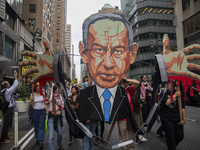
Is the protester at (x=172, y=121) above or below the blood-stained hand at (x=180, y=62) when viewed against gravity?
below

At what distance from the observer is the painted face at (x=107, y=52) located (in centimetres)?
323

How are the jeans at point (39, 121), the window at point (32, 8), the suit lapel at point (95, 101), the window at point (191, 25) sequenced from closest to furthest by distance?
the suit lapel at point (95, 101) → the jeans at point (39, 121) → the window at point (191, 25) → the window at point (32, 8)

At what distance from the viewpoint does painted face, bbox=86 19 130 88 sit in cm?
323

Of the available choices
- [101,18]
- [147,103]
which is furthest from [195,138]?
[101,18]

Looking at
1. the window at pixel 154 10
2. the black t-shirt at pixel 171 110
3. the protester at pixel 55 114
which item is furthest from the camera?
the window at pixel 154 10

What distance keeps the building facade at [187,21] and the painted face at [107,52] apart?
63.2 ft

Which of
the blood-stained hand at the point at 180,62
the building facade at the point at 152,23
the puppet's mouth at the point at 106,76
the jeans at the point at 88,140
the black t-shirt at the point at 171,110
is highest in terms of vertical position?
the building facade at the point at 152,23

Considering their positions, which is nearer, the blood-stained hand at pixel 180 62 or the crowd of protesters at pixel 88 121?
the blood-stained hand at pixel 180 62

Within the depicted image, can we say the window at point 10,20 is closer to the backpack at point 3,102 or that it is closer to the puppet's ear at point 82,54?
the backpack at point 3,102

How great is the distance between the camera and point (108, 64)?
3.23 metres

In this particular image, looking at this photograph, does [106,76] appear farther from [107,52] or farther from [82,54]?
[82,54]

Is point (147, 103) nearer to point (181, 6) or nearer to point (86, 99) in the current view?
point (86, 99)

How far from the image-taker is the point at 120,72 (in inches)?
129

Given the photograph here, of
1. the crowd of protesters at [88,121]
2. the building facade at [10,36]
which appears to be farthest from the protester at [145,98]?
the building facade at [10,36]
